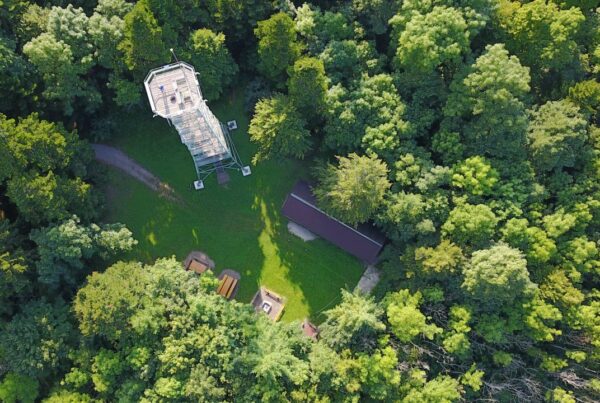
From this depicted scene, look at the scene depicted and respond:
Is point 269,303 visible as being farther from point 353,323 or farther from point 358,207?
point 358,207

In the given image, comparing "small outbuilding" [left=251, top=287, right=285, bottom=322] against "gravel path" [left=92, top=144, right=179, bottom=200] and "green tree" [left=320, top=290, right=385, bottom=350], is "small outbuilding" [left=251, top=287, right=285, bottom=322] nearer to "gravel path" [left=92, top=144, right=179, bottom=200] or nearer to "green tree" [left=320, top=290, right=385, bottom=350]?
"green tree" [left=320, top=290, right=385, bottom=350]

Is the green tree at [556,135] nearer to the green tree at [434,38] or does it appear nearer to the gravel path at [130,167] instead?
the green tree at [434,38]

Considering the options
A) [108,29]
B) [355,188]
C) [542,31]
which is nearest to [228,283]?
[355,188]

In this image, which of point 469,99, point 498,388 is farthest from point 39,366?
point 469,99

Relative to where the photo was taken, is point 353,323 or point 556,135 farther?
point 353,323

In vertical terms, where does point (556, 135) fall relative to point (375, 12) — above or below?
below
